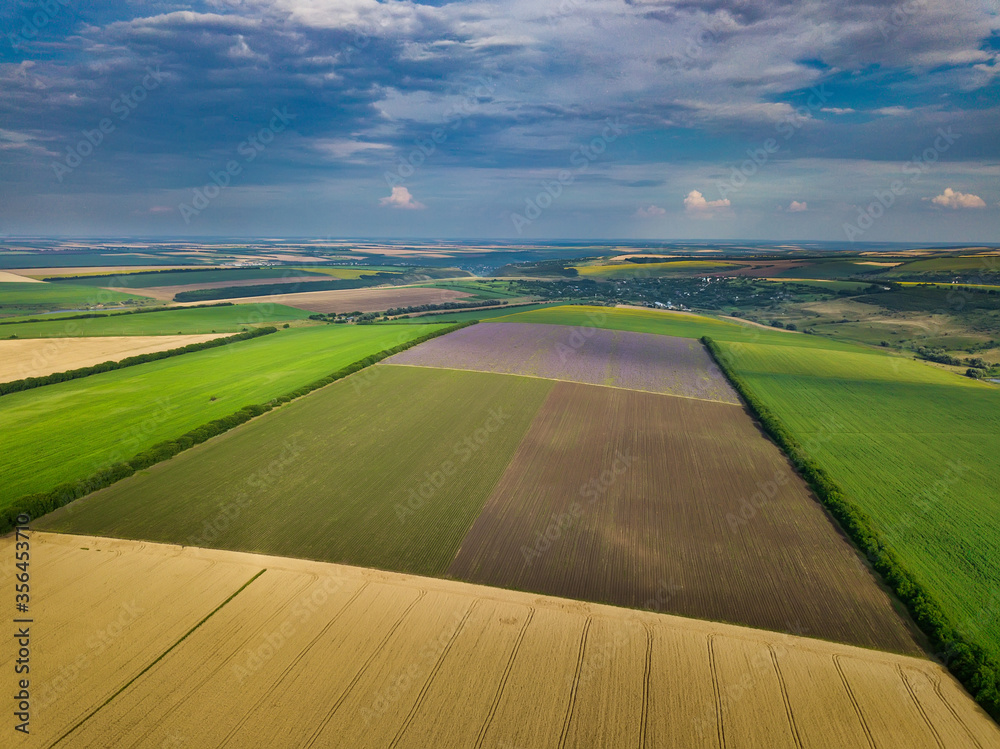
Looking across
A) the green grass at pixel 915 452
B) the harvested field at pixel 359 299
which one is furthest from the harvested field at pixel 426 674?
the harvested field at pixel 359 299

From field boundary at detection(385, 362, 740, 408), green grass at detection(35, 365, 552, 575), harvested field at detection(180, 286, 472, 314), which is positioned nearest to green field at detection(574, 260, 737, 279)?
harvested field at detection(180, 286, 472, 314)

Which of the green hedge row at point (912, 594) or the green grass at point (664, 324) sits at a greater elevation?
the green grass at point (664, 324)

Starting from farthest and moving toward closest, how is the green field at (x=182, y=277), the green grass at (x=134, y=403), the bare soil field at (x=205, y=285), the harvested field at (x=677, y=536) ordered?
the green field at (x=182, y=277)
the bare soil field at (x=205, y=285)
the green grass at (x=134, y=403)
the harvested field at (x=677, y=536)

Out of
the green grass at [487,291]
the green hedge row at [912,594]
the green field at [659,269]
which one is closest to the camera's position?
the green hedge row at [912,594]

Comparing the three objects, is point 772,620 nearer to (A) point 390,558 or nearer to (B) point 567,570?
(B) point 567,570

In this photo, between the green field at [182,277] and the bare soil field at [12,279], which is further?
the green field at [182,277]

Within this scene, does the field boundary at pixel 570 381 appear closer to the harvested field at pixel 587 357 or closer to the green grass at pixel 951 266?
the harvested field at pixel 587 357

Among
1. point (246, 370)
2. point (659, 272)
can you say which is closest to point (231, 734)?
point (246, 370)

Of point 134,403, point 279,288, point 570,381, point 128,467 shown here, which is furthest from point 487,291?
point 128,467
